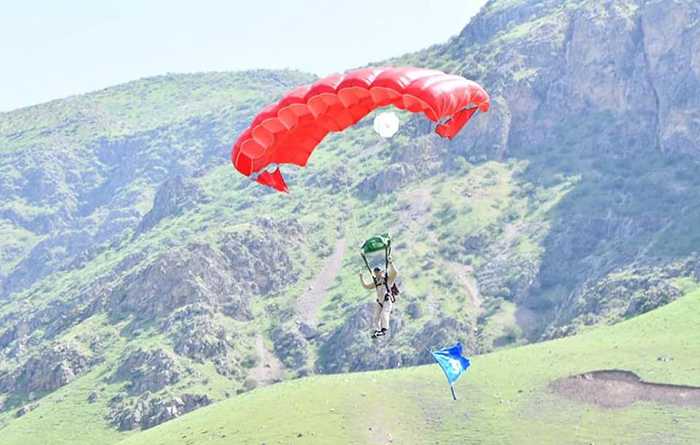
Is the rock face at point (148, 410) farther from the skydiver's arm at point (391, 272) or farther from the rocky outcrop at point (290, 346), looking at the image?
the skydiver's arm at point (391, 272)

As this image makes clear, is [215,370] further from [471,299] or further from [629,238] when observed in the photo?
[629,238]

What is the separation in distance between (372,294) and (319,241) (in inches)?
1259

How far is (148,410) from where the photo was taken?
14650 cm

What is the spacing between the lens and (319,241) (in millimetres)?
199250

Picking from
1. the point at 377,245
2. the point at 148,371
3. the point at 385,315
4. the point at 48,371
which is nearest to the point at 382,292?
the point at 385,315

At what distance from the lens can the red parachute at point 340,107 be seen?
4603cm

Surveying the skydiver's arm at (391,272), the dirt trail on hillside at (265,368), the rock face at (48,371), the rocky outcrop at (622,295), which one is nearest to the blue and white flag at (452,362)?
the skydiver's arm at (391,272)

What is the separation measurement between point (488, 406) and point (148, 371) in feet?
235

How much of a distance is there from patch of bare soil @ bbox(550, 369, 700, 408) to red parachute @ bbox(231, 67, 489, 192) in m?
46.1

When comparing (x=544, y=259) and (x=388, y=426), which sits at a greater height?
(x=388, y=426)

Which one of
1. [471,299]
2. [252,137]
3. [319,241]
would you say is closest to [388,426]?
[252,137]

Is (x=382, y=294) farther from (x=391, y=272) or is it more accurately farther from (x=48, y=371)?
(x=48, y=371)

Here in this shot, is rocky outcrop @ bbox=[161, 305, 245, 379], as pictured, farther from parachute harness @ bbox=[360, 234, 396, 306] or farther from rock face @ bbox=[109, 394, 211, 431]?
parachute harness @ bbox=[360, 234, 396, 306]

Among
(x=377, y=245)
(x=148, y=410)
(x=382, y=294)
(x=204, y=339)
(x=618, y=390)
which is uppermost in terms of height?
(x=377, y=245)
